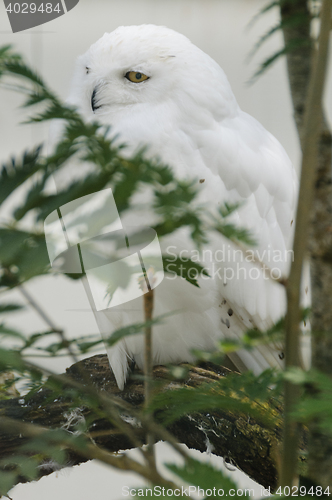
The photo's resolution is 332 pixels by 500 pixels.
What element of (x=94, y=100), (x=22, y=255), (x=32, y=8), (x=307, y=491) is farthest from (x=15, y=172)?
(x=32, y=8)

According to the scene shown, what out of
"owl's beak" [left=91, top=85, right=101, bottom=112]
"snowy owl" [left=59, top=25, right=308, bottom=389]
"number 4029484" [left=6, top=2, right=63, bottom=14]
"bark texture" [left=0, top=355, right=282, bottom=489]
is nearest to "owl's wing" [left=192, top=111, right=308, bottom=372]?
"snowy owl" [left=59, top=25, right=308, bottom=389]

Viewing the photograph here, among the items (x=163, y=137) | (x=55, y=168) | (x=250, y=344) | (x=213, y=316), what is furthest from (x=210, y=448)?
(x=55, y=168)

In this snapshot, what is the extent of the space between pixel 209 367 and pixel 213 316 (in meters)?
0.15

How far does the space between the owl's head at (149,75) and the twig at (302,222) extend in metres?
0.91

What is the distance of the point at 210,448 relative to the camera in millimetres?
1065

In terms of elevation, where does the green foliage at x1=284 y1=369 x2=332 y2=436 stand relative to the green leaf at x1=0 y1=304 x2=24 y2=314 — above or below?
below

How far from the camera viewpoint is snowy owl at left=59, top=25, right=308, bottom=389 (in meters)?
1.11

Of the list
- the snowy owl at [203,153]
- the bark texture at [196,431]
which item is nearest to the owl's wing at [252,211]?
the snowy owl at [203,153]

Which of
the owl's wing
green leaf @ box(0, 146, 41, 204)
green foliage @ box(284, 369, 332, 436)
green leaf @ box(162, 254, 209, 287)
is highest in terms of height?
green leaf @ box(0, 146, 41, 204)

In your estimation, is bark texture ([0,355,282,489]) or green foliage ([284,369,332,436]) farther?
bark texture ([0,355,282,489])

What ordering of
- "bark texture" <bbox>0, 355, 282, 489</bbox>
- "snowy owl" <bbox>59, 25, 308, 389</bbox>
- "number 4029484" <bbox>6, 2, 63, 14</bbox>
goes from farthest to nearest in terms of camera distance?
"number 4029484" <bbox>6, 2, 63, 14</bbox> → "snowy owl" <bbox>59, 25, 308, 389</bbox> → "bark texture" <bbox>0, 355, 282, 489</bbox>

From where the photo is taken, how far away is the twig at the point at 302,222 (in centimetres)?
25

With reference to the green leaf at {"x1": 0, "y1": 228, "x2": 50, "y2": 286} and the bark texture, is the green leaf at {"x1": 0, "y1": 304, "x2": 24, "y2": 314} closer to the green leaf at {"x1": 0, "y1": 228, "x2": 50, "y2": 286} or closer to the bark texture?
the green leaf at {"x1": 0, "y1": 228, "x2": 50, "y2": 286}

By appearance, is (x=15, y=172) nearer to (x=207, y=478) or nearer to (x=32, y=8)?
(x=207, y=478)
